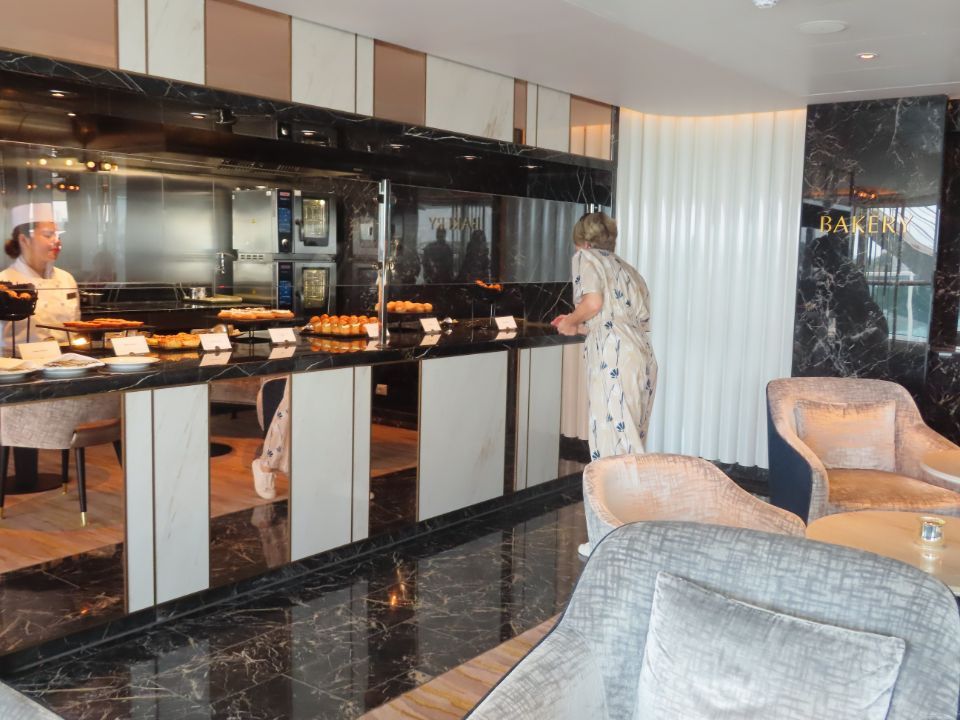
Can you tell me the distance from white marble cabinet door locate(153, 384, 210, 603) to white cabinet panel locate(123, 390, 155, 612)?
0.03 m

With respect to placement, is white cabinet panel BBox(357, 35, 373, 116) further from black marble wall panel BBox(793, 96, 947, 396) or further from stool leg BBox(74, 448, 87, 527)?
black marble wall panel BBox(793, 96, 947, 396)

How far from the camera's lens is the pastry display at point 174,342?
4027mm

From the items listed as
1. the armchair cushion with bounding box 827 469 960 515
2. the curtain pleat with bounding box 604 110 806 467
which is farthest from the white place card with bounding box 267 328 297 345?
the armchair cushion with bounding box 827 469 960 515

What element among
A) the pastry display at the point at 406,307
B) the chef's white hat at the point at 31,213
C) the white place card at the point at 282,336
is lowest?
the white place card at the point at 282,336

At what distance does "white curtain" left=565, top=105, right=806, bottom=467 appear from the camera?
6066 mm

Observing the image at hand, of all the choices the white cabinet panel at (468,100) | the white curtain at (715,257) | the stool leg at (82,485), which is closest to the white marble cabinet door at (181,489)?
the stool leg at (82,485)

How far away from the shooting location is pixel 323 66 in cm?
419

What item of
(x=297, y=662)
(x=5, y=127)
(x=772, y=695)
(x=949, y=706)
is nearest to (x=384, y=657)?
(x=297, y=662)

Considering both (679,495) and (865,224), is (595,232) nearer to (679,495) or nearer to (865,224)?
(679,495)

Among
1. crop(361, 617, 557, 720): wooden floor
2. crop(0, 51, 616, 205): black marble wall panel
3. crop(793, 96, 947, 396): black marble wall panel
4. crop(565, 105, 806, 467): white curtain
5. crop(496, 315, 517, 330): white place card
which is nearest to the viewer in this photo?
crop(361, 617, 557, 720): wooden floor

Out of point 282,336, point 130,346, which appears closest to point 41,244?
point 130,346

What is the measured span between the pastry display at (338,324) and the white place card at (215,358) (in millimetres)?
827

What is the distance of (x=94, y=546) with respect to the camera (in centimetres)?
332

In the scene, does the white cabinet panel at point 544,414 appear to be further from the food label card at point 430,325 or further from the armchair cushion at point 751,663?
the armchair cushion at point 751,663
